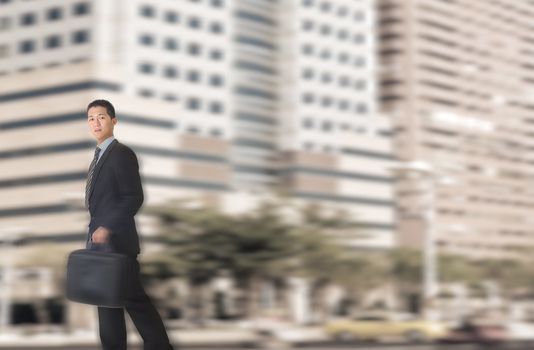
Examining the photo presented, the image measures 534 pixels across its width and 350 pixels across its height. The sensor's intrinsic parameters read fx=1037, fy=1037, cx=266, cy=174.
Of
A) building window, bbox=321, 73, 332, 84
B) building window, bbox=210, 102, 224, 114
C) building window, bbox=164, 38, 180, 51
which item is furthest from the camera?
building window, bbox=321, 73, 332, 84

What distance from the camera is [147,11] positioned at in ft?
339

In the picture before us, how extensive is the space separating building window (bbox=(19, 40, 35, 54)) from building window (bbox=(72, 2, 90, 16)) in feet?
18.8

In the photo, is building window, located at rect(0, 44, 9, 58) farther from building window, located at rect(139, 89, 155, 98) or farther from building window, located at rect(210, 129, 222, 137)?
building window, located at rect(210, 129, 222, 137)

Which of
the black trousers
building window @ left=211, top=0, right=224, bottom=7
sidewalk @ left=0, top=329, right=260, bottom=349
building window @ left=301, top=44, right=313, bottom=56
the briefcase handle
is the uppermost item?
building window @ left=211, top=0, right=224, bottom=7

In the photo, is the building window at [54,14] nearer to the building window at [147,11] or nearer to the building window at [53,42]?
the building window at [53,42]

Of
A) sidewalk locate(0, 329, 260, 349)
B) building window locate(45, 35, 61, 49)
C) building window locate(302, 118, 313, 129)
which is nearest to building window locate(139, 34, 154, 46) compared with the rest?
building window locate(45, 35, 61, 49)

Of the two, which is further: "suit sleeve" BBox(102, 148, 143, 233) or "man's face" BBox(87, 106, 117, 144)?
"man's face" BBox(87, 106, 117, 144)

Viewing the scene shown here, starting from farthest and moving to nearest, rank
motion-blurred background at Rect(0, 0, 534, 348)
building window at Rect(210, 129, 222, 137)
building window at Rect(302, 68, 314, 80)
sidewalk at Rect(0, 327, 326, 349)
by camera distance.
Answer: building window at Rect(302, 68, 314, 80)
building window at Rect(210, 129, 222, 137)
motion-blurred background at Rect(0, 0, 534, 348)
sidewalk at Rect(0, 327, 326, 349)

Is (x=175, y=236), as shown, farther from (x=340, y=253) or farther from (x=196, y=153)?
(x=196, y=153)

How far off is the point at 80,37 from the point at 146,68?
712 centimetres

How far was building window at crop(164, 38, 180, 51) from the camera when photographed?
104625 millimetres

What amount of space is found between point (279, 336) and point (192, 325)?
1489 inches

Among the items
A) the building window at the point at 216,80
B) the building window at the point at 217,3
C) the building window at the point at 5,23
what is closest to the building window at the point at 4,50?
the building window at the point at 5,23

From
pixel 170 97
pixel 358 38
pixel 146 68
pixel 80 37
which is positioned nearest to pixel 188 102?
pixel 170 97
